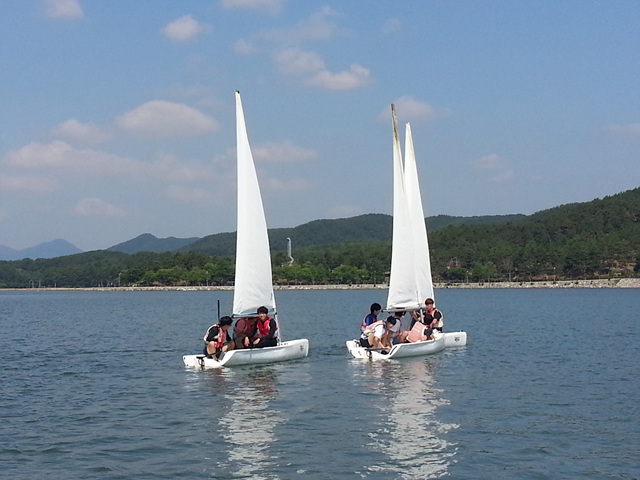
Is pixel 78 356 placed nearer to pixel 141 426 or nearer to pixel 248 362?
pixel 248 362

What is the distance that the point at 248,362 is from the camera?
92.1 feet

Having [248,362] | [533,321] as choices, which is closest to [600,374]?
[248,362]

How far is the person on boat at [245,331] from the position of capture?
28.3m

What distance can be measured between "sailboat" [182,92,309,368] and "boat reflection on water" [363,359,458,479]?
14.8 feet

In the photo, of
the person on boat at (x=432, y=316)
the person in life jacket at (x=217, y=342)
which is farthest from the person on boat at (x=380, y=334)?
the person in life jacket at (x=217, y=342)

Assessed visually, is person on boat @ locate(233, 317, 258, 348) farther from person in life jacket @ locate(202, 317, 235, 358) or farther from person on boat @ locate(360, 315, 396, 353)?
person on boat @ locate(360, 315, 396, 353)

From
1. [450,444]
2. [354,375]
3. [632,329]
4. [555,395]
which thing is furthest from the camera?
[632,329]

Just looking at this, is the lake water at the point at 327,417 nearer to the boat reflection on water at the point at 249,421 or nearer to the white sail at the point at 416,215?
the boat reflection on water at the point at 249,421

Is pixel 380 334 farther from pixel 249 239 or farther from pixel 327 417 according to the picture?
pixel 327 417

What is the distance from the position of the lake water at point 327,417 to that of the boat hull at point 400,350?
0.39 m

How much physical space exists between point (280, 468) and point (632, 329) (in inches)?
1660

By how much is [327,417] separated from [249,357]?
802cm

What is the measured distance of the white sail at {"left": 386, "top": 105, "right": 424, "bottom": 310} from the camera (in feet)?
Answer: 112

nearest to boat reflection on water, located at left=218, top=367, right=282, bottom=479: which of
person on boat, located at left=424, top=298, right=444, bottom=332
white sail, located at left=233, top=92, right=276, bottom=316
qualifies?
white sail, located at left=233, top=92, right=276, bottom=316
